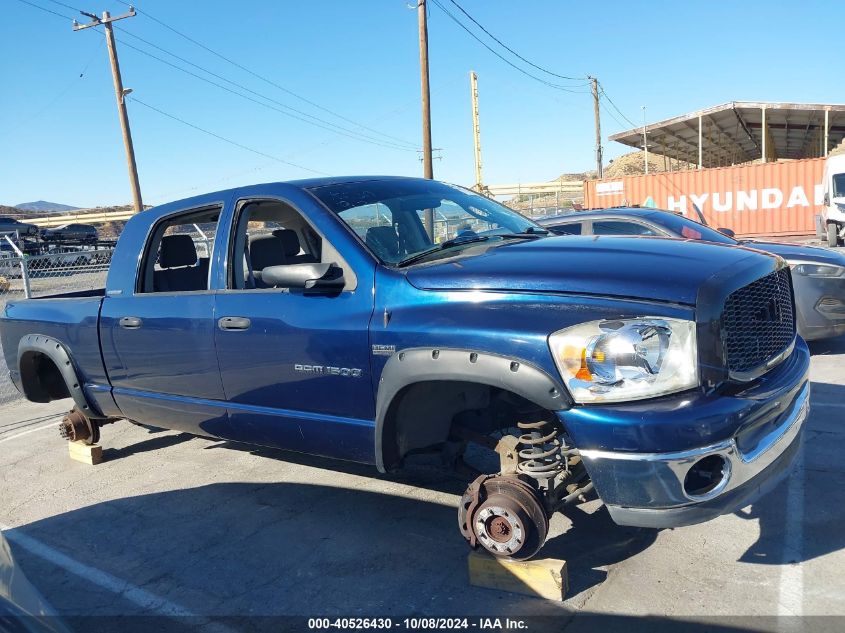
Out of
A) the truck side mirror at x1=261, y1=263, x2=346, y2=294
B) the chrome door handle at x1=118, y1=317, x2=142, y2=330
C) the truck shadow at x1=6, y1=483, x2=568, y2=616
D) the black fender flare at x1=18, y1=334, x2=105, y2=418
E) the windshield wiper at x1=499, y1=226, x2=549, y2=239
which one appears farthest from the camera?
the black fender flare at x1=18, y1=334, x2=105, y2=418

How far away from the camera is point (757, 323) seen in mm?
2932

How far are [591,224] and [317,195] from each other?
455 centimetres

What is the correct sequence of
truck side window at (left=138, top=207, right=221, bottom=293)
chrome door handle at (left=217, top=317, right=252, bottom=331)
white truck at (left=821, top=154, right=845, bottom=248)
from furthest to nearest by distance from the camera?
white truck at (left=821, top=154, right=845, bottom=248)
truck side window at (left=138, top=207, right=221, bottom=293)
chrome door handle at (left=217, top=317, right=252, bottom=331)

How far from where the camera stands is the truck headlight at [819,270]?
259 inches

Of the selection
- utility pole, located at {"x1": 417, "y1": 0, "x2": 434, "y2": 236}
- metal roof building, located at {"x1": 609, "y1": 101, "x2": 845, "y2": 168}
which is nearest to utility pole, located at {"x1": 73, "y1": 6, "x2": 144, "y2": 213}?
utility pole, located at {"x1": 417, "y1": 0, "x2": 434, "y2": 236}

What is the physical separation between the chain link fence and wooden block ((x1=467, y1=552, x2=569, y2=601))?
558 cm

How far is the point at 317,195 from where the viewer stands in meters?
3.79

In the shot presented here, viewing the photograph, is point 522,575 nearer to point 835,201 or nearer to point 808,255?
point 808,255

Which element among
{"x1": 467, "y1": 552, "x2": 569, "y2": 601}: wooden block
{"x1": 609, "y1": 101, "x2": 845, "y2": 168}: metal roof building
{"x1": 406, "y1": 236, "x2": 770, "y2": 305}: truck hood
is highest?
{"x1": 609, "y1": 101, "x2": 845, "y2": 168}: metal roof building

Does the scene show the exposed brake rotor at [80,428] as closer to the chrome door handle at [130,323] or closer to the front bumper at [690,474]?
the chrome door handle at [130,323]

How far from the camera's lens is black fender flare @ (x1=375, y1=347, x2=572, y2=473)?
2662 mm

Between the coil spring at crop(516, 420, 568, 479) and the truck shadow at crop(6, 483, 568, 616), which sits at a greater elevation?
the coil spring at crop(516, 420, 568, 479)

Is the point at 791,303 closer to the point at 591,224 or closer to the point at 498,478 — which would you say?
the point at 498,478

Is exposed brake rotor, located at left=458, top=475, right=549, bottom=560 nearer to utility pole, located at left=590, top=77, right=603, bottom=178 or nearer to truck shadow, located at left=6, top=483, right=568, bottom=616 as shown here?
truck shadow, located at left=6, top=483, right=568, bottom=616
